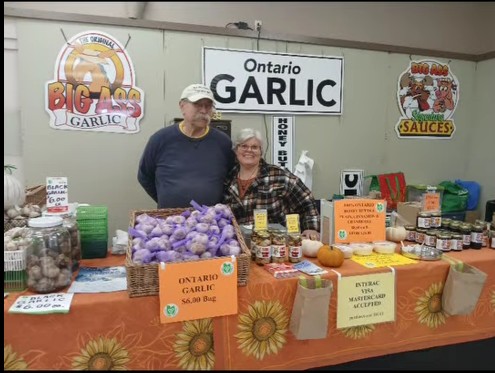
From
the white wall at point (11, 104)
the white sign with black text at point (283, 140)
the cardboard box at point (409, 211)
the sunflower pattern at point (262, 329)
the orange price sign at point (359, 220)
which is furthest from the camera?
the white sign with black text at point (283, 140)

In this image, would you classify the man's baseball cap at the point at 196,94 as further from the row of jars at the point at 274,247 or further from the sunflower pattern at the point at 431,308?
the sunflower pattern at the point at 431,308

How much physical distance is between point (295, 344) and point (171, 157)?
1.16 metres

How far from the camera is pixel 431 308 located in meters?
1.52

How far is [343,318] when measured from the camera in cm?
139

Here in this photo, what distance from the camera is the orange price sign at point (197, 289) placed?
120 centimetres

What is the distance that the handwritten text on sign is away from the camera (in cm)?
140

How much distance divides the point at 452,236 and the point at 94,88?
2.39 m

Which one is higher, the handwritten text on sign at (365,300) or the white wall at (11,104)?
the white wall at (11,104)

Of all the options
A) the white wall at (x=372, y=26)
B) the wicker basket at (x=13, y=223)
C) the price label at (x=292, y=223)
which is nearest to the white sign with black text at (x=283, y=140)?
the white wall at (x=372, y=26)

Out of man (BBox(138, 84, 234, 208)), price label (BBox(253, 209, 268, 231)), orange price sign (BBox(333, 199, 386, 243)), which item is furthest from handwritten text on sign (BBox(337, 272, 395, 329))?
man (BBox(138, 84, 234, 208))

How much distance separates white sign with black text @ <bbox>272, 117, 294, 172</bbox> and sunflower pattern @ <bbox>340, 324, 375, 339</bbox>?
1875mm

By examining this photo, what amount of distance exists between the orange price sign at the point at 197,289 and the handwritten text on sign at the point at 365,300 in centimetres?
42

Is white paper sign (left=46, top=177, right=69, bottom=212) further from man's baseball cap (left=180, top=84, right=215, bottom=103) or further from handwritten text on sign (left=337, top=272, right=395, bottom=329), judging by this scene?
handwritten text on sign (left=337, top=272, right=395, bottom=329)

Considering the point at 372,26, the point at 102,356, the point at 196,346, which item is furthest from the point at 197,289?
the point at 372,26
